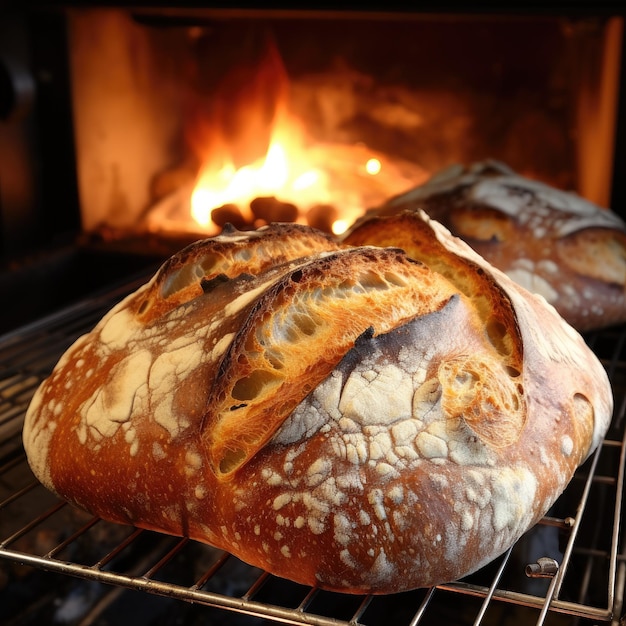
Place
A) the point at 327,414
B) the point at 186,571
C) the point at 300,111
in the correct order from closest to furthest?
the point at 327,414 → the point at 186,571 → the point at 300,111

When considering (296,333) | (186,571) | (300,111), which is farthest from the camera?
(300,111)

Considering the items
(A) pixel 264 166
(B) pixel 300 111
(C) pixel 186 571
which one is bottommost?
(C) pixel 186 571

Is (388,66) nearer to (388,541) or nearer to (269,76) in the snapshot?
(269,76)

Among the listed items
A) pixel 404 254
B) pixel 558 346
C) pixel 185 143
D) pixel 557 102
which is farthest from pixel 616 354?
pixel 185 143

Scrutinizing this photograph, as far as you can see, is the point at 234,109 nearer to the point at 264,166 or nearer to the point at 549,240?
the point at 264,166

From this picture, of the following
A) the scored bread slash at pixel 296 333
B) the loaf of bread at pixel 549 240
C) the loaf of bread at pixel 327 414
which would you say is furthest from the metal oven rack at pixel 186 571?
the scored bread slash at pixel 296 333

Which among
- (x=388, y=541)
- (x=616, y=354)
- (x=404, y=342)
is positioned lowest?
(x=616, y=354)

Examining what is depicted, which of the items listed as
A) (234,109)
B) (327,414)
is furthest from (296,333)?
(234,109)
